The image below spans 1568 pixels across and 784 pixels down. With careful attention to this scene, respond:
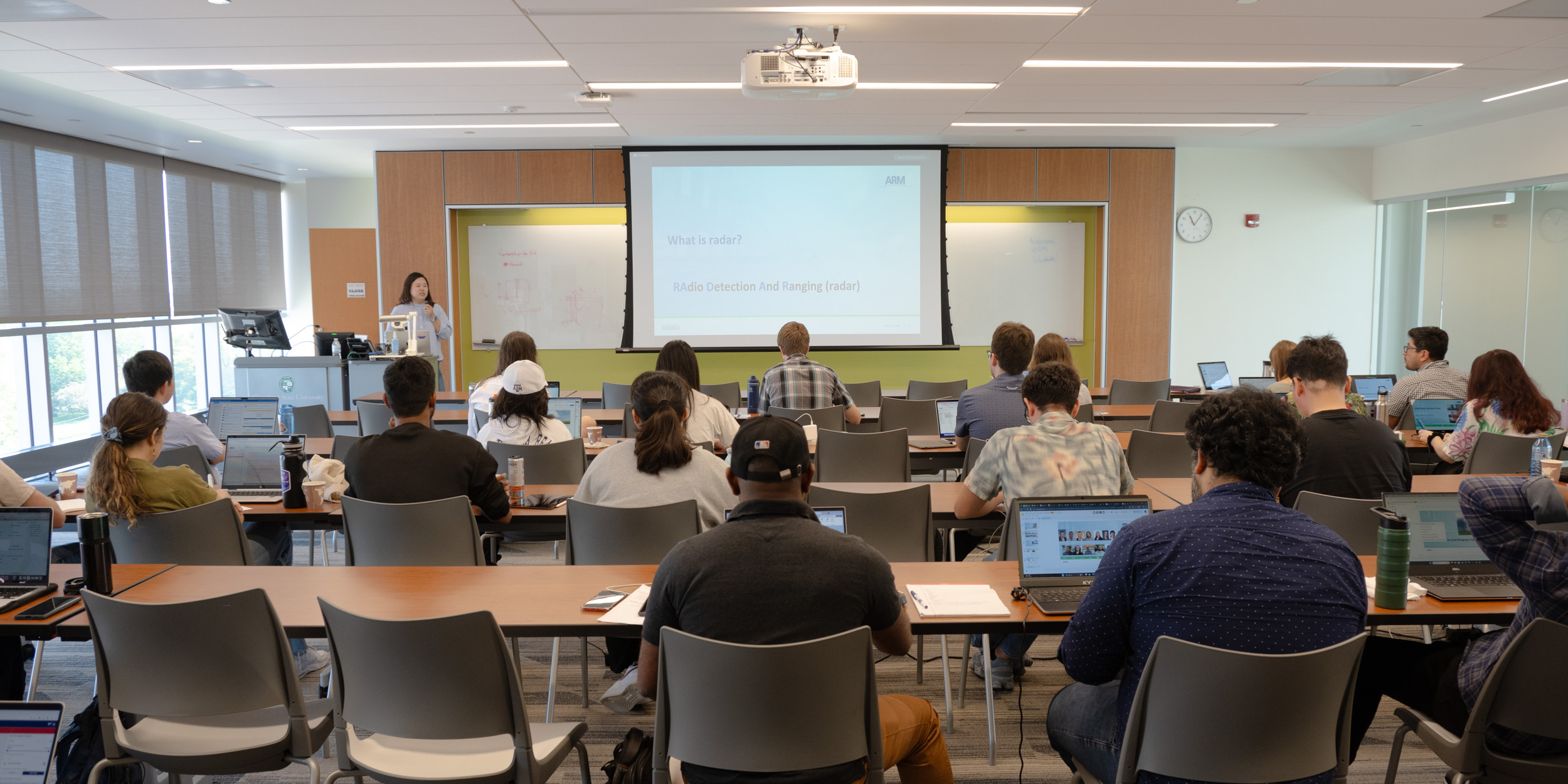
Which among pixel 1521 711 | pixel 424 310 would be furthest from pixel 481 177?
pixel 1521 711

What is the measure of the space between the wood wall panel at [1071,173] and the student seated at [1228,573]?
292 inches

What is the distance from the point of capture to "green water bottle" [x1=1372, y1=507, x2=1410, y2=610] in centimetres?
221

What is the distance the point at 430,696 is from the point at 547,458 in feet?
7.42

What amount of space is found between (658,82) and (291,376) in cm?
401

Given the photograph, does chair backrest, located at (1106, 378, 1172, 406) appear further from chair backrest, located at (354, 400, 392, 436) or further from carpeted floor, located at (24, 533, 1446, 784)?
chair backrest, located at (354, 400, 392, 436)

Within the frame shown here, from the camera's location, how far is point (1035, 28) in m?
4.63

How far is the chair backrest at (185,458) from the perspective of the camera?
158 inches

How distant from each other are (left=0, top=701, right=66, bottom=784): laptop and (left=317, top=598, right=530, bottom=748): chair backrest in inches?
21.2

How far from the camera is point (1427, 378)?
17.9ft

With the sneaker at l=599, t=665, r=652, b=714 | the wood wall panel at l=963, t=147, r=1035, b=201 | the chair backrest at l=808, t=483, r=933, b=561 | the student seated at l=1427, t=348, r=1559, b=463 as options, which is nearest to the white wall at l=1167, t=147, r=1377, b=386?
the wood wall panel at l=963, t=147, r=1035, b=201

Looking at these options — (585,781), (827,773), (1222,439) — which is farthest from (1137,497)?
(585,781)

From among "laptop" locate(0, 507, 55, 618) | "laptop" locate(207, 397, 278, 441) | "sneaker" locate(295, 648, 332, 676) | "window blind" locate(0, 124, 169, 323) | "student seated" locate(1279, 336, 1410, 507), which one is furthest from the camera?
"window blind" locate(0, 124, 169, 323)

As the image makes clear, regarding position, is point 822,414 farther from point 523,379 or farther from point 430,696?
point 430,696

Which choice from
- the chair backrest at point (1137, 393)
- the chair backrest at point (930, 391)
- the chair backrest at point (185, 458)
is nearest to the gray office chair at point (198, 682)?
the chair backrest at point (185, 458)
